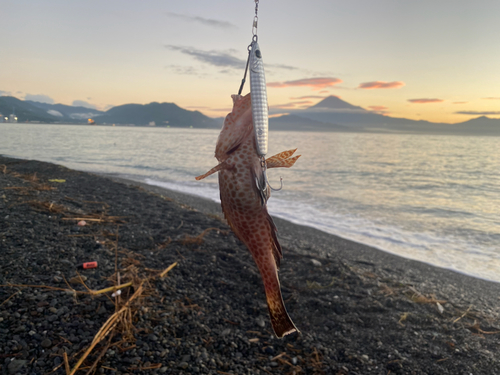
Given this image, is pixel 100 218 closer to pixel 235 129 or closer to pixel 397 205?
pixel 235 129

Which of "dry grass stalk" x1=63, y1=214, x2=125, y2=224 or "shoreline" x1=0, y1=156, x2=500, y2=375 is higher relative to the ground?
"dry grass stalk" x1=63, y1=214, x2=125, y2=224

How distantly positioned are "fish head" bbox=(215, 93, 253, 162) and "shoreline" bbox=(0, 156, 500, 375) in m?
2.34

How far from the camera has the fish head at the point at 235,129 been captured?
1938 millimetres

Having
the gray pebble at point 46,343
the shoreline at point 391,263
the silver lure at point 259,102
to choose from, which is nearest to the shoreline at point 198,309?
the gray pebble at point 46,343

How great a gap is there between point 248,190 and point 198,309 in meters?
2.90

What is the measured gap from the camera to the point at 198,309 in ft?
13.8

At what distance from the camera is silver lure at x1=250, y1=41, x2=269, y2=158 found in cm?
181

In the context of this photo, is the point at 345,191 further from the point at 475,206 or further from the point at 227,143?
the point at 227,143

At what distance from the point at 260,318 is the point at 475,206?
17.9m

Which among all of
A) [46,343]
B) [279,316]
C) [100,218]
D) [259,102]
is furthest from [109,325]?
[100,218]

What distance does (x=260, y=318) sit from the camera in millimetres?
4328

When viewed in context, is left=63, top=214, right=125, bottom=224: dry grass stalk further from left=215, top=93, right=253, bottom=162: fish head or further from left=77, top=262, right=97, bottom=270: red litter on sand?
left=215, top=93, right=253, bottom=162: fish head

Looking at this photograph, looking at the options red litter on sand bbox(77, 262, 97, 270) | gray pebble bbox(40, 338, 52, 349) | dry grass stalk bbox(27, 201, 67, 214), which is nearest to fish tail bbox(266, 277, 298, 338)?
gray pebble bbox(40, 338, 52, 349)

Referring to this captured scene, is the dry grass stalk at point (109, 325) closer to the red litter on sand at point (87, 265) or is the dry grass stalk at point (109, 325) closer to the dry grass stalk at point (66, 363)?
the dry grass stalk at point (66, 363)
